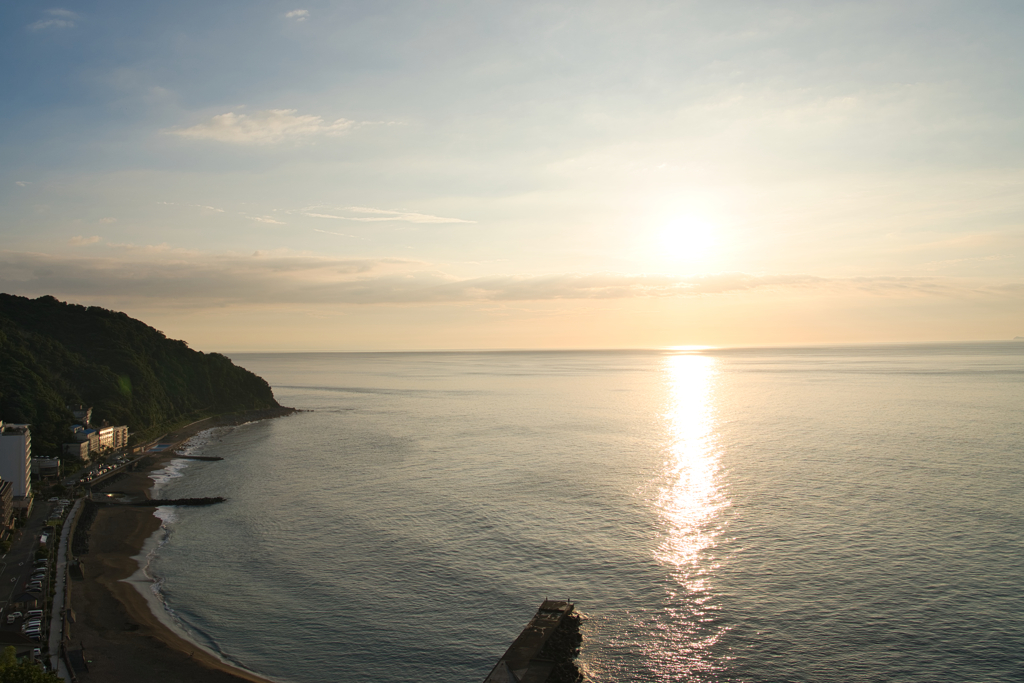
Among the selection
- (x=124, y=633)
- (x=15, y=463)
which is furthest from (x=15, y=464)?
(x=124, y=633)

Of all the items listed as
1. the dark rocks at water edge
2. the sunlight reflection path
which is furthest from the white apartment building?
the sunlight reflection path

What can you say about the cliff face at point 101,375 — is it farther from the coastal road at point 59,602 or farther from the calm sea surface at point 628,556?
the coastal road at point 59,602

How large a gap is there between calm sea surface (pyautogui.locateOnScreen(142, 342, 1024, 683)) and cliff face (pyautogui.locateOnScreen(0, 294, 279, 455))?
27820 millimetres

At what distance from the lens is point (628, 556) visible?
51.8 meters

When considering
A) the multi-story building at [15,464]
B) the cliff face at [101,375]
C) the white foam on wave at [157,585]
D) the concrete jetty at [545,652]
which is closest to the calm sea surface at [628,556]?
the white foam on wave at [157,585]

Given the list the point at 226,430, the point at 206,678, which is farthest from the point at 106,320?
the point at 206,678

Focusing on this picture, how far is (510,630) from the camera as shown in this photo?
A: 39875 mm

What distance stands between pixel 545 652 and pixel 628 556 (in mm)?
17838

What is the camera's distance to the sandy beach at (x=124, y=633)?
35.6m

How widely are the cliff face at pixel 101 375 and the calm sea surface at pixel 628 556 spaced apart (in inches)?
1095

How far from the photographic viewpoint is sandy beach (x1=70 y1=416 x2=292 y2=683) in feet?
117

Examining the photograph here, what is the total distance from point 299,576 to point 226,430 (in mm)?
105656

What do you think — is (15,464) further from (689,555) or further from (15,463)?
(689,555)

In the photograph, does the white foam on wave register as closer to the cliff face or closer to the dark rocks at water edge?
the dark rocks at water edge
